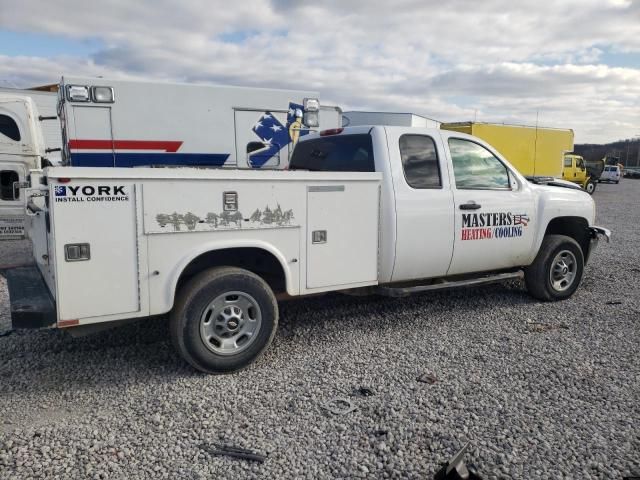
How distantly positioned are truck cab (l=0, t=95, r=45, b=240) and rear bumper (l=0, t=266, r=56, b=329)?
193 inches

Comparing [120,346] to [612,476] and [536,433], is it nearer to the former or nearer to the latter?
[536,433]

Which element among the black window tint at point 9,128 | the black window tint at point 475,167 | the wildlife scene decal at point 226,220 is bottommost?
the wildlife scene decal at point 226,220

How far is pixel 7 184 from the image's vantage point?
28.3 ft

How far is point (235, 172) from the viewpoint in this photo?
13.1ft

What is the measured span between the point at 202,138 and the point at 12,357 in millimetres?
4262

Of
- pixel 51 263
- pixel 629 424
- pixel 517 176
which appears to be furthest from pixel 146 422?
pixel 517 176

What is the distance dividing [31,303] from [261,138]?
504cm

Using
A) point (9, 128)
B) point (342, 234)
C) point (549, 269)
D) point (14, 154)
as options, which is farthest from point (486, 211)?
point (9, 128)

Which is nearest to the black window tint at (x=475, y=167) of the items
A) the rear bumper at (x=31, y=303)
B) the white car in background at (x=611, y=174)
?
the rear bumper at (x=31, y=303)

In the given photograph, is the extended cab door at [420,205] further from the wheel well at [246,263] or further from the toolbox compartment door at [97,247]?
the toolbox compartment door at [97,247]

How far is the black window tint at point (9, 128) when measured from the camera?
28.2 feet

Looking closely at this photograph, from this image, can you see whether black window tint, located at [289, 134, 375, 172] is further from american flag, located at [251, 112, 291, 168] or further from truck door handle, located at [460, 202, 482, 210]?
american flag, located at [251, 112, 291, 168]

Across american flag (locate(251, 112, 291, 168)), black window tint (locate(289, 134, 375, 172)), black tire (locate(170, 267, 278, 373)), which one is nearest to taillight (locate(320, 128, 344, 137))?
black window tint (locate(289, 134, 375, 172))

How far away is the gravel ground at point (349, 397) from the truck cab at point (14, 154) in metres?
4.38
